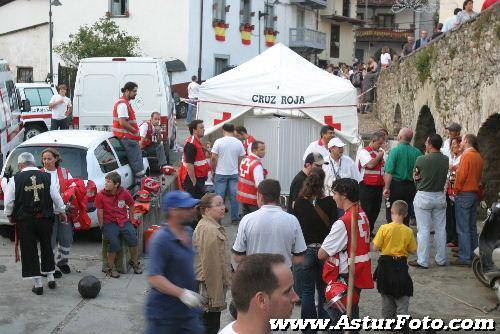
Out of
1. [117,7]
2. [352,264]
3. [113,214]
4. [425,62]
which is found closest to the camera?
[352,264]

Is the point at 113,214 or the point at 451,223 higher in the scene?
the point at 113,214

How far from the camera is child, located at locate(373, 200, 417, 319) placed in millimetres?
7195

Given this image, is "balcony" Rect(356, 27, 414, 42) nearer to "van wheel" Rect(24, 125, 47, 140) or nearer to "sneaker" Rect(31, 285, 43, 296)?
"van wheel" Rect(24, 125, 47, 140)

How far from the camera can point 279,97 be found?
1433cm

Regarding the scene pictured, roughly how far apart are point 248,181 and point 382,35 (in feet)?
199

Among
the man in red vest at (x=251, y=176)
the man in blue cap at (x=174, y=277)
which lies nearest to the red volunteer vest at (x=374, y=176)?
the man in red vest at (x=251, y=176)

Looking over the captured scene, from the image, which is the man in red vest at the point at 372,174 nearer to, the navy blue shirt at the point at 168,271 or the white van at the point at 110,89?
the navy blue shirt at the point at 168,271

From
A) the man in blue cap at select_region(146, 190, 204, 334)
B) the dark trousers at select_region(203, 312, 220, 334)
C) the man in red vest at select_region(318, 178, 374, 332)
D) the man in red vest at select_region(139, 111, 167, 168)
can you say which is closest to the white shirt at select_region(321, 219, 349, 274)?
the man in red vest at select_region(318, 178, 374, 332)

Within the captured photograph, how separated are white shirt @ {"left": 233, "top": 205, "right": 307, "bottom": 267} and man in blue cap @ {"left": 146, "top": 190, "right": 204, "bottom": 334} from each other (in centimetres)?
109

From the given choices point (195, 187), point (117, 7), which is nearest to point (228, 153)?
point (195, 187)

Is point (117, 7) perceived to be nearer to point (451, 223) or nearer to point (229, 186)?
point (229, 186)

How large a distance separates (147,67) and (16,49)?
938 inches

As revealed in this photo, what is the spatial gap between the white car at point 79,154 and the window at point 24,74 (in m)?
27.3

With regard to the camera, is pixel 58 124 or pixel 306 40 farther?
pixel 306 40
